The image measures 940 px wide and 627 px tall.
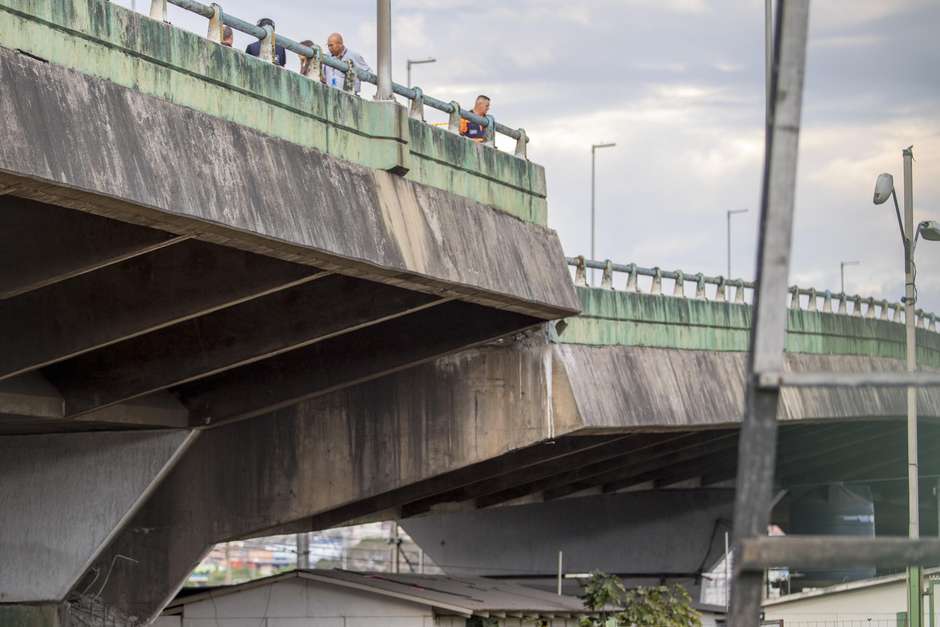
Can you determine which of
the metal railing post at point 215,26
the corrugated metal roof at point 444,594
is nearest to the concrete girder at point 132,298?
the metal railing post at point 215,26

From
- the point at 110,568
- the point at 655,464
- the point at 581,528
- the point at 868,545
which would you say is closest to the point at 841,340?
the point at 655,464

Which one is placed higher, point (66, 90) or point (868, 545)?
point (66, 90)

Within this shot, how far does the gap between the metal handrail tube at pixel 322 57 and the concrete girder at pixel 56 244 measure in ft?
8.05

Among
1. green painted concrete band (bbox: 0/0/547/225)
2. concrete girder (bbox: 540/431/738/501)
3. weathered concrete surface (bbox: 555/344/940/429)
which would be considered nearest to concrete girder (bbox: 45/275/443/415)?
green painted concrete band (bbox: 0/0/547/225)

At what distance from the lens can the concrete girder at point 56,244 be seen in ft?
57.7

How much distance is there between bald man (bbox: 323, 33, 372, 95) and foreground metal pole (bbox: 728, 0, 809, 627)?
1449 centimetres

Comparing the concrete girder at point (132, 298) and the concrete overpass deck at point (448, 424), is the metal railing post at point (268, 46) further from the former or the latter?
the concrete overpass deck at point (448, 424)

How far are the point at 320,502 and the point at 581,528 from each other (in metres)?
27.5

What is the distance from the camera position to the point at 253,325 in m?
24.0

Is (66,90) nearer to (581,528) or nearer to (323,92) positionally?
(323,92)

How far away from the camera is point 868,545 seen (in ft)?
22.0

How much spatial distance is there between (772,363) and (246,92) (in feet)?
40.3

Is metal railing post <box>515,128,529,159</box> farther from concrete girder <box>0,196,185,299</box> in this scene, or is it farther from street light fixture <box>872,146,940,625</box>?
concrete girder <box>0,196,185,299</box>

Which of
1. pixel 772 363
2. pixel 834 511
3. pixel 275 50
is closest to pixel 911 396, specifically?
pixel 275 50
